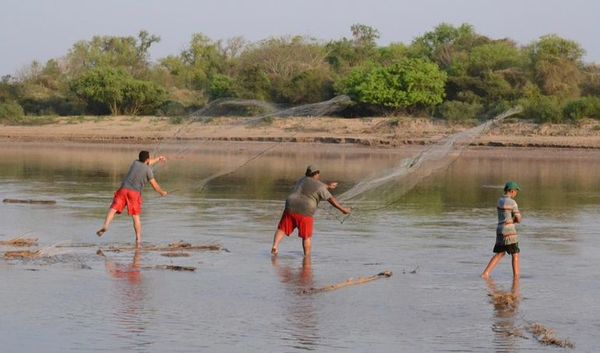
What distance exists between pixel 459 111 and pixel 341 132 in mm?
4828

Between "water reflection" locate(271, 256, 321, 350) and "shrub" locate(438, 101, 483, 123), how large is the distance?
31.5 metres

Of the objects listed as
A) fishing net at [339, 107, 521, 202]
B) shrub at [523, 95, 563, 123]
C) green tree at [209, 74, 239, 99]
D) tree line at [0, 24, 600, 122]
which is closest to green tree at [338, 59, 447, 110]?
tree line at [0, 24, 600, 122]

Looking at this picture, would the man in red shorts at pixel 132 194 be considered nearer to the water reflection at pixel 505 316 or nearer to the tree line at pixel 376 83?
the water reflection at pixel 505 316

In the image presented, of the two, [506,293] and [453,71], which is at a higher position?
[453,71]

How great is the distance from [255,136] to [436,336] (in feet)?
114

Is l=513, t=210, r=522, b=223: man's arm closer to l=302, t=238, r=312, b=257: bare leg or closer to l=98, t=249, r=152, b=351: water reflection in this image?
l=302, t=238, r=312, b=257: bare leg

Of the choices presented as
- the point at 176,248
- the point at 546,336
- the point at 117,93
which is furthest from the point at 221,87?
the point at 546,336

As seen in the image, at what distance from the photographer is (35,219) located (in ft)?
60.3

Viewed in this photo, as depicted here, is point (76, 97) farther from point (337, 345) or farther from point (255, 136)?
point (337, 345)

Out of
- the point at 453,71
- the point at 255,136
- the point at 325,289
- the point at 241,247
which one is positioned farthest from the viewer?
the point at 453,71

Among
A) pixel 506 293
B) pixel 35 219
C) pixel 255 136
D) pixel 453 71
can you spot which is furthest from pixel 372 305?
pixel 453 71

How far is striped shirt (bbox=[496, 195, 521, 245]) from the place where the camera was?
12.9 metres

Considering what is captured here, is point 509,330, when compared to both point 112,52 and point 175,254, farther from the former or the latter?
point 112,52

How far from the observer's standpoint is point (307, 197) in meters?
14.6
